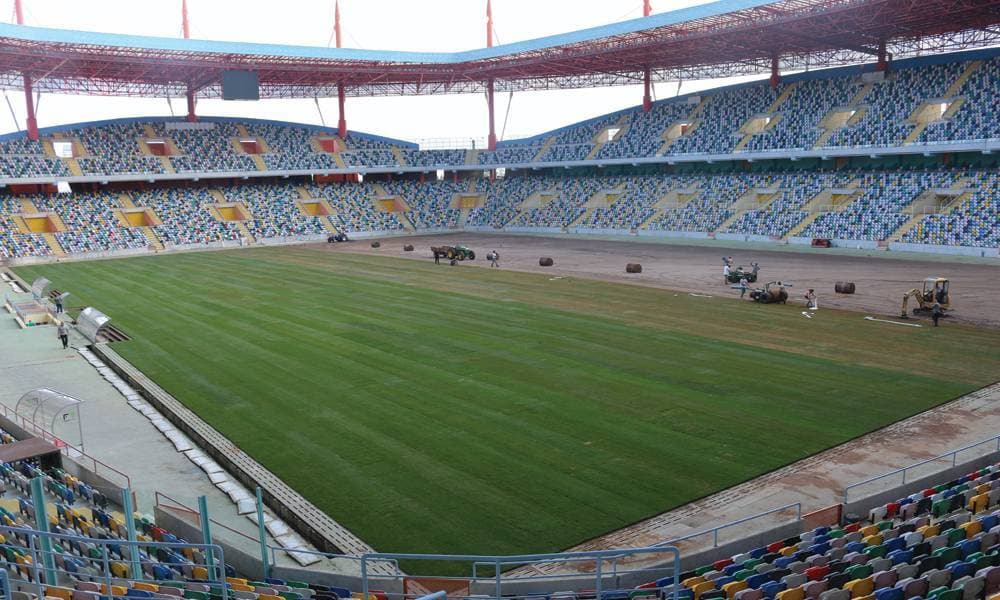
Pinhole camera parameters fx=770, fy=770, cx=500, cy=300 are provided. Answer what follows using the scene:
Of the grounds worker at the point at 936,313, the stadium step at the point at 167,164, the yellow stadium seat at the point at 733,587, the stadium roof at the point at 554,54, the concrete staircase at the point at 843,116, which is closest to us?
Result: the yellow stadium seat at the point at 733,587

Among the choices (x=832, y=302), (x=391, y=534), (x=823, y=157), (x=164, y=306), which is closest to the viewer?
(x=391, y=534)

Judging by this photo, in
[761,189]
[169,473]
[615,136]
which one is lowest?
[169,473]

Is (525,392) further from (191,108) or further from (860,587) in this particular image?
(191,108)

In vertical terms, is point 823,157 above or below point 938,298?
above

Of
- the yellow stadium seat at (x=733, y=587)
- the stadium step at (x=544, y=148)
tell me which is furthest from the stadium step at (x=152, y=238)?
the yellow stadium seat at (x=733, y=587)

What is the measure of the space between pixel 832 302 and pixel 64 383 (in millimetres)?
29168

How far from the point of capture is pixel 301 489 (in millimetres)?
14969

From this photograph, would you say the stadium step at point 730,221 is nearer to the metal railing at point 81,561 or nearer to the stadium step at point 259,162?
the stadium step at point 259,162

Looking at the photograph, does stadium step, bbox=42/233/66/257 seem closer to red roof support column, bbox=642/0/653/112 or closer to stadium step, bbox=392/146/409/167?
stadium step, bbox=392/146/409/167

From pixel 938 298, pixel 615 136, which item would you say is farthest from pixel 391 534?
pixel 615 136

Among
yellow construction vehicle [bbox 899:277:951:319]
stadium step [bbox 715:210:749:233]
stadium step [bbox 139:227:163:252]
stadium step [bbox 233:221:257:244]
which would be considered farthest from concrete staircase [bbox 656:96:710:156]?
stadium step [bbox 139:227:163:252]

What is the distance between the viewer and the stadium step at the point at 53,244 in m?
60.6

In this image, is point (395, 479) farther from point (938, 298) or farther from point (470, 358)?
point (938, 298)

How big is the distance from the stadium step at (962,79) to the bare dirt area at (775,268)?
14675mm
